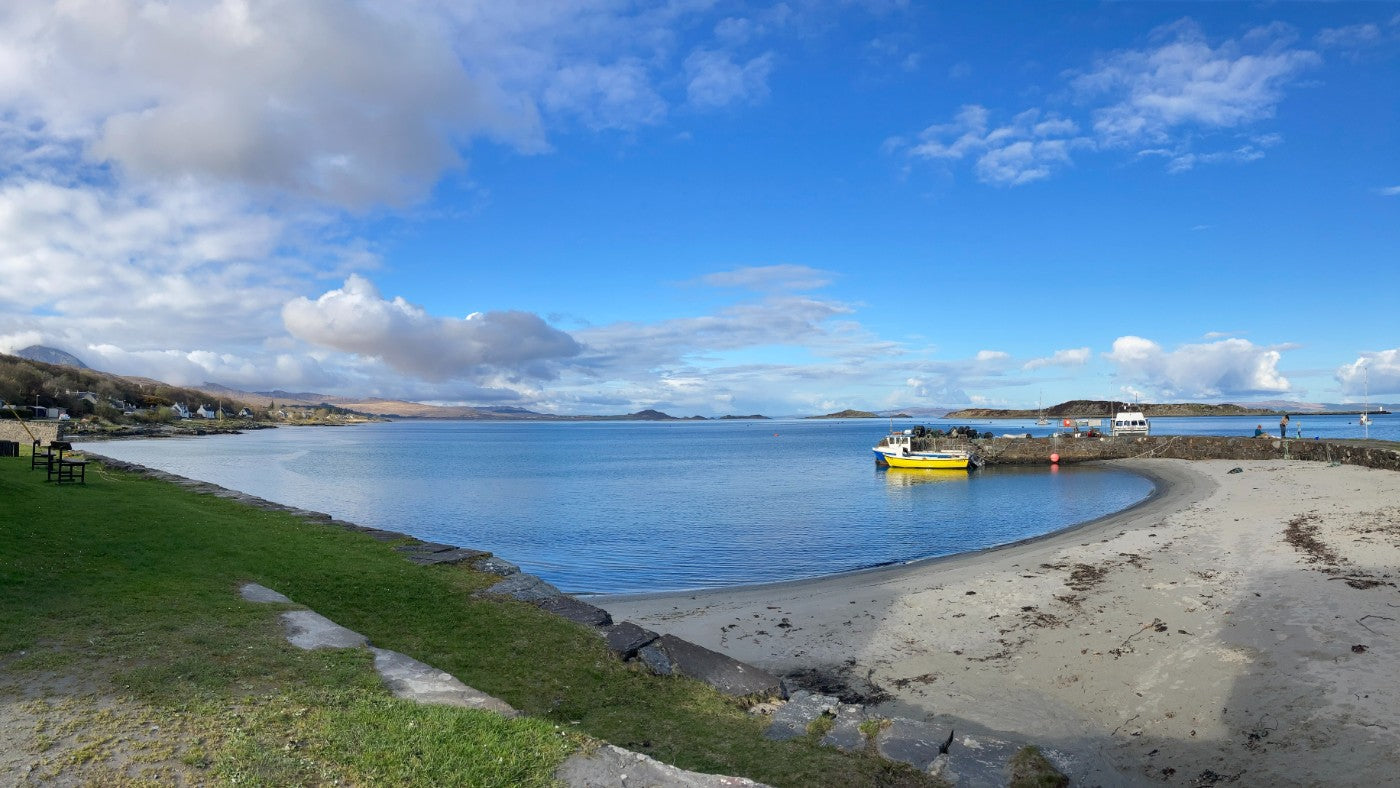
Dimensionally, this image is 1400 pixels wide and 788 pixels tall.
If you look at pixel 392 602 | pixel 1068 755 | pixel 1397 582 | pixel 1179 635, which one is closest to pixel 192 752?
pixel 392 602

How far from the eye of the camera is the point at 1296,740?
28.4 ft

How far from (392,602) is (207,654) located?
4134 millimetres

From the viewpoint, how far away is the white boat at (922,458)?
6081cm

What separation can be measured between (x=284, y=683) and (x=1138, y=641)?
520 inches

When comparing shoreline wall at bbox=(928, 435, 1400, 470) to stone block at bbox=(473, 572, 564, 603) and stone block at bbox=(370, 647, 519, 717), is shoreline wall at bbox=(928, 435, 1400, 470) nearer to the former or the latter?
stone block at bbox=(473, 572, 564, 603)

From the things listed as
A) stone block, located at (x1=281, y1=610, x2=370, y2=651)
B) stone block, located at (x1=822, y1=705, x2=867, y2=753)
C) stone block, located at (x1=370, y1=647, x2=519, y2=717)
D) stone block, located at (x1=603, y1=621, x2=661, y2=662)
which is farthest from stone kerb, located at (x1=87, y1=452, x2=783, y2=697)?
stone block, located at (x1=281, y1=610, x2=370, y2=651)

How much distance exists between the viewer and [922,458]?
6166 cm

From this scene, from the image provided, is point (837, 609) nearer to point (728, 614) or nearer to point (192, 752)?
point (728, 614)

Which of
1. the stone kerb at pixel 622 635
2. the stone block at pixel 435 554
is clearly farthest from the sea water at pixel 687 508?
the stone kerb at pixel 622 635

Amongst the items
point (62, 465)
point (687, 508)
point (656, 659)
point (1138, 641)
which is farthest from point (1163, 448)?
point (62, 465)

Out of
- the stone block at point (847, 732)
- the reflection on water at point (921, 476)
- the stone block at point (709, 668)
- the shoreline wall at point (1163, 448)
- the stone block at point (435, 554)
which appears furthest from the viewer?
the reflection on water at point (921, 476)

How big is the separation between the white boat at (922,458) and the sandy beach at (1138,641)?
37.2 metres

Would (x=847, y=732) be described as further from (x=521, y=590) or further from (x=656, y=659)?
(x=521, y=590)

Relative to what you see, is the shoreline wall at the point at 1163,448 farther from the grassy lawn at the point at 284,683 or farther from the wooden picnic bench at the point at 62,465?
the wooden picnic bench at the point at 62,465
